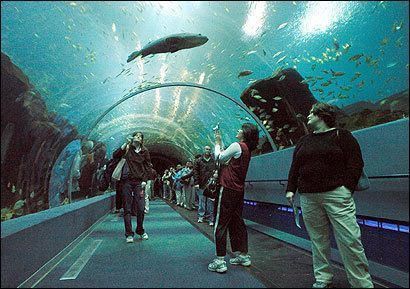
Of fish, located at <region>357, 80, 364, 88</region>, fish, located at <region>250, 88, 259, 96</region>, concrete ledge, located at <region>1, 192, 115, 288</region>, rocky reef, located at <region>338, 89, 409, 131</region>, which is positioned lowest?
concrete ledge, located at <region>1, 192, 115, 288</region>

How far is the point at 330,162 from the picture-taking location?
11.9 ft

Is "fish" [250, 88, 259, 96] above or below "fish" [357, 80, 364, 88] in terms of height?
above

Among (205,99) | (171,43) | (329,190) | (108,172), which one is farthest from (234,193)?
(205,99)

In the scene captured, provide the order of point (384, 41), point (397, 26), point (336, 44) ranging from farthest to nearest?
point (336, 44)
point (384, 41)
point (397, 26)

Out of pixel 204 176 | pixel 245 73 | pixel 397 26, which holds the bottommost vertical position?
pixel 204 176

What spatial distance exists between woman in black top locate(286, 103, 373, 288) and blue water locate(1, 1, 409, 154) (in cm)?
249

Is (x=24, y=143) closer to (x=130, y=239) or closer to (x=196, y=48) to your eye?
(x=130, y=239)

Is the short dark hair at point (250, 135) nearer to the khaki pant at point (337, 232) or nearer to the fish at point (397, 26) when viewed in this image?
the khaki pant at point (337, 232)

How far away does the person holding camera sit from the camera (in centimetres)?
465

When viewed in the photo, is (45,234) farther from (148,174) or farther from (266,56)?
(266,56)

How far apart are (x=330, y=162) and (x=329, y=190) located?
286mm

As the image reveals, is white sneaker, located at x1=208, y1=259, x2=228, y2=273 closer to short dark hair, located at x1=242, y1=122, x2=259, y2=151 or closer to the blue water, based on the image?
short dark hair, located at x1=242, y1=122, x2=259, y2=151

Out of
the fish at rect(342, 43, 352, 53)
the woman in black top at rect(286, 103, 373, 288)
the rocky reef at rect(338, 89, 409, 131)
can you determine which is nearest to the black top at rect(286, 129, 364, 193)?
the woman in black top at rect(286, 103, 373, 288)

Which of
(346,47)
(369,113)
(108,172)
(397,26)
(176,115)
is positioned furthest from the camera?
(176,115)
